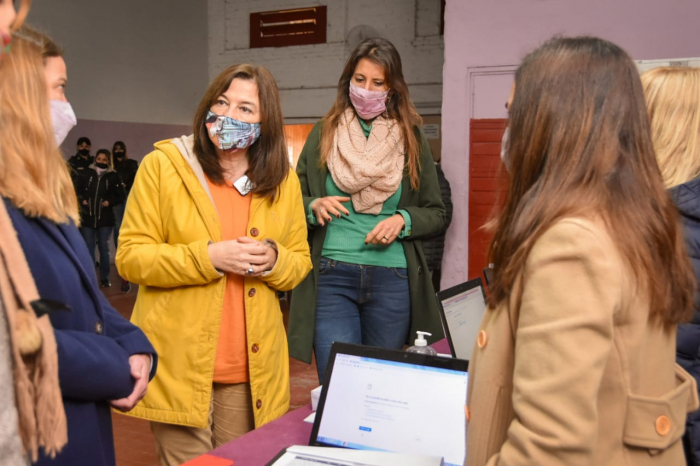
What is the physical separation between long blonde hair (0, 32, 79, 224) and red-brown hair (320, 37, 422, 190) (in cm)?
150

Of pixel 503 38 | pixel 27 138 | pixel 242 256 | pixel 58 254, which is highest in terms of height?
pixel 503 38

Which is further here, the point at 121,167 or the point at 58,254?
the point at 121,167

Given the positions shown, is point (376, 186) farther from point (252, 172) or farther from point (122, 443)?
point (122, 443)

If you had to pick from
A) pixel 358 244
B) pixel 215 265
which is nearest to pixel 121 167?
pixel 358 244

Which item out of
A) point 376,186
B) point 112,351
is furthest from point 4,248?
point 376,186

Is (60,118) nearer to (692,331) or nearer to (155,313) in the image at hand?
(155,313)

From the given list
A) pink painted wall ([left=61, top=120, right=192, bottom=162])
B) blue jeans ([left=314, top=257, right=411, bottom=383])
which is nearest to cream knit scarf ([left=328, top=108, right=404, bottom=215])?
blue jeans ([left=314, top=257, right=411, bottom=383])

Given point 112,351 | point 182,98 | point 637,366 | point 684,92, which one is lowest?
point 112,351

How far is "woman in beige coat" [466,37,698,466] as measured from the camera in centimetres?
99

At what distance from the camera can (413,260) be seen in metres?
2.76

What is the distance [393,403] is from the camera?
1592mm

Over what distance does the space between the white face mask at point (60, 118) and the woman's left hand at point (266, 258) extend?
0.68 meters

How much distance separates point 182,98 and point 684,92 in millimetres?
10070

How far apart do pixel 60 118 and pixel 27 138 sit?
304 millimetres
